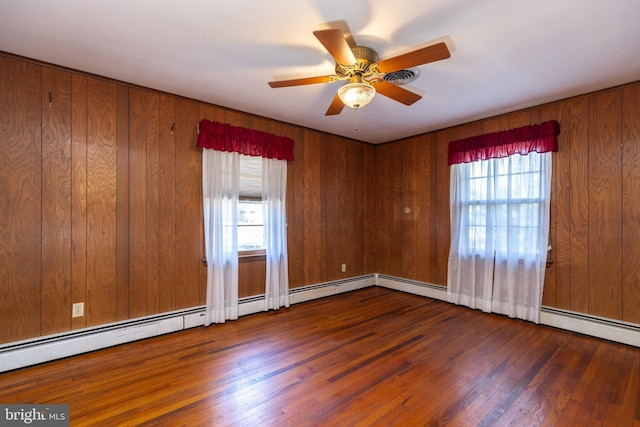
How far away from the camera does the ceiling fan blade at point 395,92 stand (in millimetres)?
2304

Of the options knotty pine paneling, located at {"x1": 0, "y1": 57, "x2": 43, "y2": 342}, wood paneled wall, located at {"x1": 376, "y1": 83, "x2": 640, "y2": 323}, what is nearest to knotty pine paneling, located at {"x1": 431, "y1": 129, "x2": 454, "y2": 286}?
wood paneled wall, located at {"x1": 376, "y1": 83, "x2": 640, "y2": 323}

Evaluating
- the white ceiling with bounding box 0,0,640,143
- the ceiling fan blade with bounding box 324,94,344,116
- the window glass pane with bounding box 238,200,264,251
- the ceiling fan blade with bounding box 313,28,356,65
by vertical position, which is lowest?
the window glass pane with bounding box 238,200,264,251

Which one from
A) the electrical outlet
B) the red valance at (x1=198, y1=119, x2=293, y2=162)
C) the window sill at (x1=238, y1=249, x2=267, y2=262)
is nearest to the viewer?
the electrical outlet

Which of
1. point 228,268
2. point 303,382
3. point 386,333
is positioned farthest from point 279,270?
point 303,382

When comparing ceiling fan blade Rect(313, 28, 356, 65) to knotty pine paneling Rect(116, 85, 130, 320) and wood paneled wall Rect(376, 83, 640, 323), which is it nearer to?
knotty pine paneling Rect(116, 85, 130, 320)

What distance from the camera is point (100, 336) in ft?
8.91

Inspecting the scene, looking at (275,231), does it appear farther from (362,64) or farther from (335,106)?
(362,64)

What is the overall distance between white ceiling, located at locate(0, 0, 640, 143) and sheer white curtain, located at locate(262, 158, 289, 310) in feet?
3.24

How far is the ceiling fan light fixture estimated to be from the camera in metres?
2.05

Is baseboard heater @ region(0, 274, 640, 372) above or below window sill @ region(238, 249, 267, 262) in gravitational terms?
below

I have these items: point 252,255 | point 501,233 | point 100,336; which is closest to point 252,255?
point 252,255

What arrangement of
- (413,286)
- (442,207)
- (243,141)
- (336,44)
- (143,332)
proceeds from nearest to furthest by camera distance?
(336,44)
(143,332)
(243,141)
(442,207)
(413,286)

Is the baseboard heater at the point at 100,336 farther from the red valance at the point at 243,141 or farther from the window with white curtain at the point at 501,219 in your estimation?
the window with white curtain at the point at 501,219

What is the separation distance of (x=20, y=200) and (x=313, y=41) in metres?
2.74
